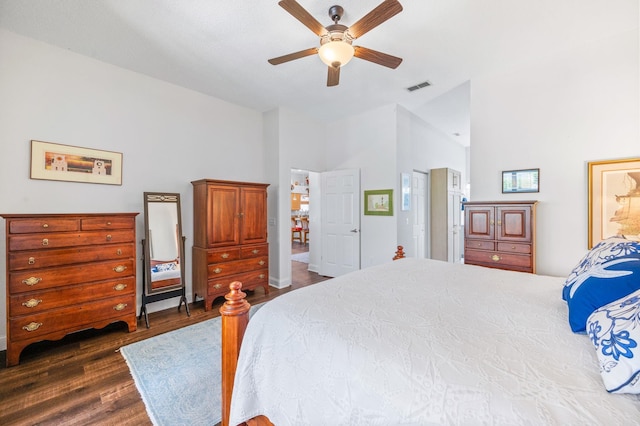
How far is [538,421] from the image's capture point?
0.64m

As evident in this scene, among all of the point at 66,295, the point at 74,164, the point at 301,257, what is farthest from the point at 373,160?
the point at 66,295

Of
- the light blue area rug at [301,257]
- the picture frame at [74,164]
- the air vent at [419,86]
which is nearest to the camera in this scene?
the picture frame at [74,164]

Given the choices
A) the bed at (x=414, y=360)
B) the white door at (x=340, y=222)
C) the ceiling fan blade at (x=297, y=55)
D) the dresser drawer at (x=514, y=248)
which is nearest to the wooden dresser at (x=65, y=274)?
the bed at (x=414, y=360)

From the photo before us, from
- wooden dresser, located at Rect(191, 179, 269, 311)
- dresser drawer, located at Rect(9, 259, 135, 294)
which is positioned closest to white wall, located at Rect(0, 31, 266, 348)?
wooden dresser, located at Rect(191, 179, 269, 311)

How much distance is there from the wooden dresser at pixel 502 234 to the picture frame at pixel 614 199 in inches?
21.1

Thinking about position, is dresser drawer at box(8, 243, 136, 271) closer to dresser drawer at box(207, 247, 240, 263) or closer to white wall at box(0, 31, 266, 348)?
white wall at box(0, 31, 266, 348)

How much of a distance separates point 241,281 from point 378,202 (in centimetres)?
249

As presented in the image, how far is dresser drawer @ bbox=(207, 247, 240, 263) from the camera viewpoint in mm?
3441

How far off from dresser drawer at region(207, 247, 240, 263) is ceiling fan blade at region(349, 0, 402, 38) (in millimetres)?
2836

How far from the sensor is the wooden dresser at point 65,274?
2186 mm

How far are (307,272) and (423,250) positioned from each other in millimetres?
2358

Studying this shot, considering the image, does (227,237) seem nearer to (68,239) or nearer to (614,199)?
(68,239)

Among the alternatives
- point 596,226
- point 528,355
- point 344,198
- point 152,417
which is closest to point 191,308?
point 152,417

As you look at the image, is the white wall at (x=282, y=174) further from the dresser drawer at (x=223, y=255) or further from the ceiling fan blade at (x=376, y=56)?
the ceiling fan blade at (x=376, y=56)
